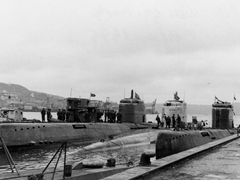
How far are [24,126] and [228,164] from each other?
1480 cm

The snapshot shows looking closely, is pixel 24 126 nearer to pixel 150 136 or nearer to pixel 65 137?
pixel 65 137

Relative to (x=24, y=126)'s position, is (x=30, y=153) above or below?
below

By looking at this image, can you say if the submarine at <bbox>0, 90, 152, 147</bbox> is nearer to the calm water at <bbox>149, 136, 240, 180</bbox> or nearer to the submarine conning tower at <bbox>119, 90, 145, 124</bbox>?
the submarine conning tower at <bbox>119, 90, 145, 124</bbox>

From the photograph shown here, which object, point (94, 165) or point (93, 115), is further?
point (93, 115)

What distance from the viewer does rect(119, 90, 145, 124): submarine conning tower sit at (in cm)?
3728

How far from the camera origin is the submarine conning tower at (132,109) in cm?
3728

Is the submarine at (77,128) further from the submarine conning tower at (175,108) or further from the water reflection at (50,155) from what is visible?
the submarine conning tower at (175,108)

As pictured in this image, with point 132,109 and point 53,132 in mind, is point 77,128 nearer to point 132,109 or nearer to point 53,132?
point 53,132

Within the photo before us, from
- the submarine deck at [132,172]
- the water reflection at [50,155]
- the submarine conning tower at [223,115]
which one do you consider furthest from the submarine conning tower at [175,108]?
the submarine deck at [132,172]

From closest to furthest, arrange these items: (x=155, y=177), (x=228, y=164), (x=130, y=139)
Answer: (x=155, y=177) → (x=228, y=164) → (x=130, y=139)

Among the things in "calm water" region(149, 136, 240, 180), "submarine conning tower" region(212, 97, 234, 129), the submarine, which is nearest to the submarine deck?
"calm water" region(149, 136, 240, 180)

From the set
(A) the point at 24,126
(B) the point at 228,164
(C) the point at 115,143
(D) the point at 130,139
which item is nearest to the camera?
(B) the point at 228,164

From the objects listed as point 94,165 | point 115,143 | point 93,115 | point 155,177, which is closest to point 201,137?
point 115,143

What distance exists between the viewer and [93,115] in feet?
129
